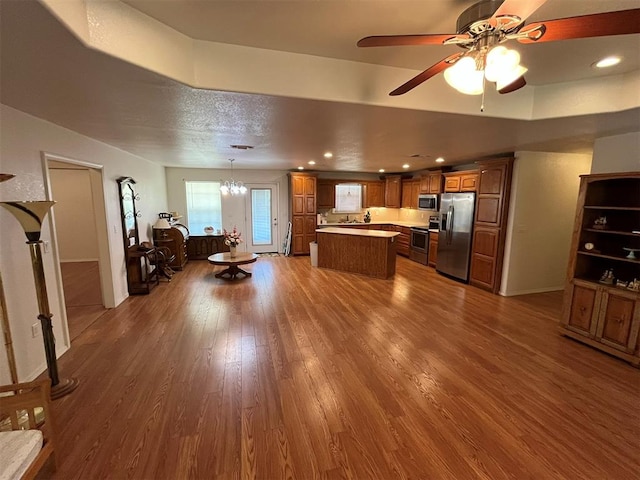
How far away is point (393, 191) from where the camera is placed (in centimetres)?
822

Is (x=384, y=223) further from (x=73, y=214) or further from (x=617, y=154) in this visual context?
(x=73, y=214)

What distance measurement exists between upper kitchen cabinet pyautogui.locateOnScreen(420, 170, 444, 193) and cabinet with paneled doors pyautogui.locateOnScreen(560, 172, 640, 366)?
331cm

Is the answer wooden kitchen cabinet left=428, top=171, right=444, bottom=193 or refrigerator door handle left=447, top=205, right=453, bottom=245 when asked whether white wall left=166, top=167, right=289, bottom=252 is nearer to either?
wooden kitchen cabinet left=428, top=171, right=444, bottom=193

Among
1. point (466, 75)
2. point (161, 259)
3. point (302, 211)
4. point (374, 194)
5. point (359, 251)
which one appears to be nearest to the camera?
point (466, 75)

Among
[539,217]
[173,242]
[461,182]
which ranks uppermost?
[461,182]

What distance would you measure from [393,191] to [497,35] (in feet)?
23.2

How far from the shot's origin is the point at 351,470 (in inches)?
66.4

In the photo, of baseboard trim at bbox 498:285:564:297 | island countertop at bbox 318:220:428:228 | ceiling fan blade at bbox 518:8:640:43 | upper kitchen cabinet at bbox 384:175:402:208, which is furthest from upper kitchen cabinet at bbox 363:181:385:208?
ceiling fan blade at bbox 518:8:640:43

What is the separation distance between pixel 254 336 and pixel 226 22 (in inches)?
115

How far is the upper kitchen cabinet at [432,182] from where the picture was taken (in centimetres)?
649

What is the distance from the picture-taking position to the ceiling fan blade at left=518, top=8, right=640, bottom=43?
101cm

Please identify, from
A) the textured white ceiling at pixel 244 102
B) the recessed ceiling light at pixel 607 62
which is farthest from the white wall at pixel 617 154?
the recessed ceiling light at pixel 607 62

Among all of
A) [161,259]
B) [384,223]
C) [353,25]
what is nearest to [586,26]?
[353,25]

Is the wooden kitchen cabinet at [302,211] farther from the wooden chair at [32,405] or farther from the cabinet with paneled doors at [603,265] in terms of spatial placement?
the wooden chair at [32,405]
